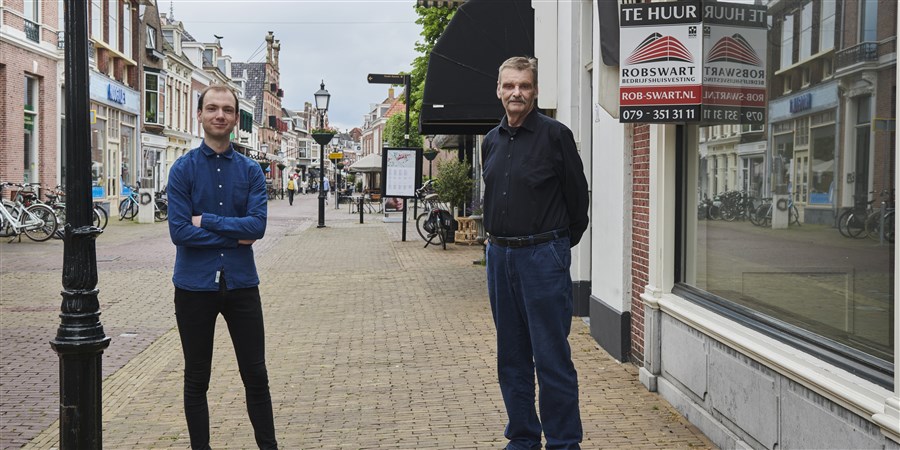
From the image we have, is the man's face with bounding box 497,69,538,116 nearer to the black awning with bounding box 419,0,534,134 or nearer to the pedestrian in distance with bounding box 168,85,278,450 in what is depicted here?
the pedestrian in distance with bounding box 168,85,278,450

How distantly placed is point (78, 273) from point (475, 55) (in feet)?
24.2

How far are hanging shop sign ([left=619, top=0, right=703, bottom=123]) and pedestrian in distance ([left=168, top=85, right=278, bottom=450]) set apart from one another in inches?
88.7

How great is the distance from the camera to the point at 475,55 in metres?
10.3

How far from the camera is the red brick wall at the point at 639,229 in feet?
19.4

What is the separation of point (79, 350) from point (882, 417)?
10.1ft

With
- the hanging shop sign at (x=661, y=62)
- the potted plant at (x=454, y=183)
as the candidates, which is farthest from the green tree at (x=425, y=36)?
the hanging shop sign at (x=661, y=62)

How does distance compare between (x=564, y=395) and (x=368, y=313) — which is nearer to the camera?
(x=564, y=395)

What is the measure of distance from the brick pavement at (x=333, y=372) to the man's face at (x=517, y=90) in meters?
1.83

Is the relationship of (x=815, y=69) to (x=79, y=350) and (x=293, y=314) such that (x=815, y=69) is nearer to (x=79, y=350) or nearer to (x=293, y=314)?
(x=79, y=350)

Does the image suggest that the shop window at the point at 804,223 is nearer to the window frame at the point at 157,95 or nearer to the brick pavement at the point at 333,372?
the brick pavement at the point at 333,372

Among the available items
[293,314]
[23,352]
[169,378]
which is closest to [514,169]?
[169,378]

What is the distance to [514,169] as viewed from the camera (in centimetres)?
411

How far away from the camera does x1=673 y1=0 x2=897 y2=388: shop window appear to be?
3338mm

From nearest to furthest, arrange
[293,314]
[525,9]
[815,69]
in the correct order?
[815,69] < [293,314] < [525,9]
